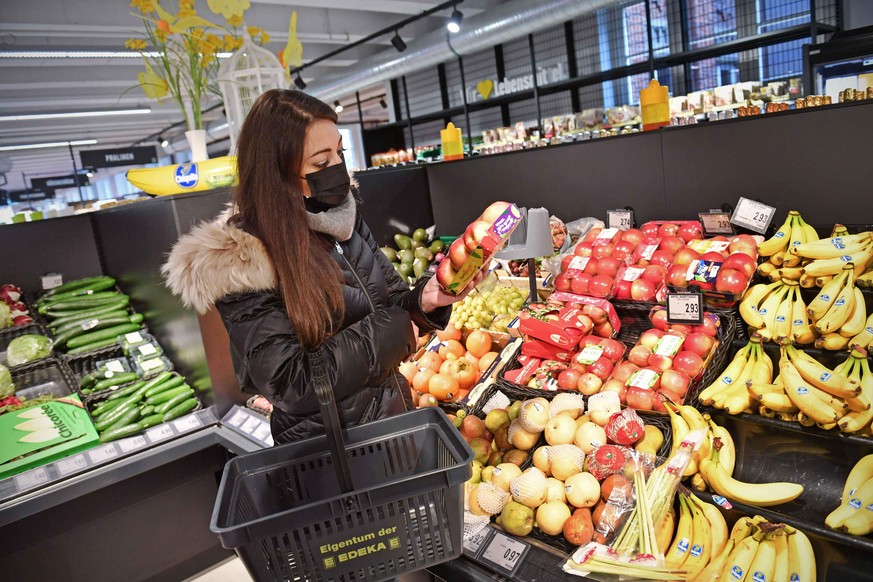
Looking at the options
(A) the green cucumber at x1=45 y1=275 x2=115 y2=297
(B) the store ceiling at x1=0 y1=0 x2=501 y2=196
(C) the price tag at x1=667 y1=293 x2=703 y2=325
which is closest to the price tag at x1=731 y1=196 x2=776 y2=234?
(C) the price tag at x1=667 y1=293 x2=703 y2=325

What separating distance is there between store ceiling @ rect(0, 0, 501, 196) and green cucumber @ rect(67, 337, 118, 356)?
374 centimetres

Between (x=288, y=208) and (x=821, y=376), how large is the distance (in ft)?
5.23

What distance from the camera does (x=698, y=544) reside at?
1.48m

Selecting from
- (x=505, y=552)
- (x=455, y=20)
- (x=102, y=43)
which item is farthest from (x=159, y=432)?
(x=102, y=43)

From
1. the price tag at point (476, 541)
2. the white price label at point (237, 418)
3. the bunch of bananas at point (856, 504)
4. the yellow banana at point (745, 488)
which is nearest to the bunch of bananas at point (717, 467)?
the yellow banana at point (745, 488)

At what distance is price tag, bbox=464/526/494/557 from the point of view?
158 cm

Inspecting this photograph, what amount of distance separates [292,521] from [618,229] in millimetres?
2180

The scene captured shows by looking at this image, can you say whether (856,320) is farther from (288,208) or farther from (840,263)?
(288,208)

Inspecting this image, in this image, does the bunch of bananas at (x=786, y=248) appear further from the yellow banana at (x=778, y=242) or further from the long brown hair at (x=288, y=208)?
the long brown hair at (x=288, y=208)

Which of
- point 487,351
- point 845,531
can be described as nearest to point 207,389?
point 487,351

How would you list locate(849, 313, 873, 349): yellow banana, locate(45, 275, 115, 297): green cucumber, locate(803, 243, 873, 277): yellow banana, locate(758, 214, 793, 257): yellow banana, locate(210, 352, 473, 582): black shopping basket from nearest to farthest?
locate(210, 352, 473, 582): black shopping basket, locate(849, 313, 873, 349): yellow banana, locate(803, 243, 873, 277): yellow banana, locate(758, 214, 793, 257): yellow banana, locate(45, 275, 115, 297): green cucumber

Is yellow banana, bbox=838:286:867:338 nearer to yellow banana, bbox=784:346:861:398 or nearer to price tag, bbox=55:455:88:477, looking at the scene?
yellow banana, bbox=784:346:861:398

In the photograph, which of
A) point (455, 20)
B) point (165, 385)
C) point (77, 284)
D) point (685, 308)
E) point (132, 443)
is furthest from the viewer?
point (455, 20)

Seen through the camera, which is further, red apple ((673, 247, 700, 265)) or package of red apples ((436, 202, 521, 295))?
red apple ((673, 247, 700, 265))
